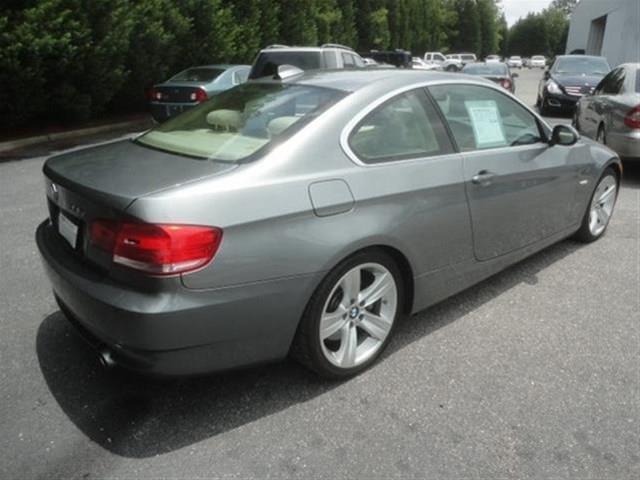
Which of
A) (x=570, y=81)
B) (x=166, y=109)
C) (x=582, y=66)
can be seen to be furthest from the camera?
(x=582, y=66)

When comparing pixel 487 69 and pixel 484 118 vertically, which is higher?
pixel 484 118

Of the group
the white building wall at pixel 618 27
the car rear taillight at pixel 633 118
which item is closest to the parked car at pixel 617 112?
the car rear taillight at pixel 633 118

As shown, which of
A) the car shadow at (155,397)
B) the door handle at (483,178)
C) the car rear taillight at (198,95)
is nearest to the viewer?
the car shadow at (155,397)

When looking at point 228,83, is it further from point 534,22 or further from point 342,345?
point 534,22

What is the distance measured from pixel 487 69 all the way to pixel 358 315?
50.4 ft

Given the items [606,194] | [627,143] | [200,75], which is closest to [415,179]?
[606,194]

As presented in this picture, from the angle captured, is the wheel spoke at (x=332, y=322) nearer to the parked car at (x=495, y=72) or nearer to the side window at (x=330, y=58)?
the side window at (x=330, y=58)

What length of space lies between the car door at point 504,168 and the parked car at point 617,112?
3405 millimetres

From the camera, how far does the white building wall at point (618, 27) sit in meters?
28.4

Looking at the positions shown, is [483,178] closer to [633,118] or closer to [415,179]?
[415,179]

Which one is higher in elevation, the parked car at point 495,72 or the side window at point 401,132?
the side window at point 401,132

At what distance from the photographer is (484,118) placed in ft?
11.4

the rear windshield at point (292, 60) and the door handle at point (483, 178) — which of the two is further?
the rear windshield at point (292, 60)

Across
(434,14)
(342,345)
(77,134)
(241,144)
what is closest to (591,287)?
(342,345)
